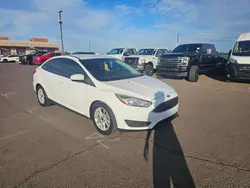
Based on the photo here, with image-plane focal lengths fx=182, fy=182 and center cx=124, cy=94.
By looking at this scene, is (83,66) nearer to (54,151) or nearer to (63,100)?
(63,100)

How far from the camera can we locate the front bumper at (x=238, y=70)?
27.7 feet

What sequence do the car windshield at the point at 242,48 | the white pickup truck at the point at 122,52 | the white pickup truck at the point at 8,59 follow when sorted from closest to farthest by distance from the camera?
1. the car windshield at the point at 242,48
2. the white pickup truck at the point at 122,52
3. the white pickup truck at the point at 8,59

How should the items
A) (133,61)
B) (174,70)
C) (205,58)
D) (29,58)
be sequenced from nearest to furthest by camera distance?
(174,70) → (205,58) → (133,61) → (29,58)

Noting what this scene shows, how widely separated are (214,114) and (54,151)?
4.15 meters

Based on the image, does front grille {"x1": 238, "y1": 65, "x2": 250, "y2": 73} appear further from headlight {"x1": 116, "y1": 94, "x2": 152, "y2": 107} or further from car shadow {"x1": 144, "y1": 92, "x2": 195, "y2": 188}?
headlight {"x1": 116, "y1": 94, "x2": 152, "y2": 107}

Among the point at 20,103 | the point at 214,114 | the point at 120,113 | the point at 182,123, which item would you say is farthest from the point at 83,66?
the point at 214,114

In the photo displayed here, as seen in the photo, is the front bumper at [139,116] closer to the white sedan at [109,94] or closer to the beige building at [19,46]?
the white sedan at [109,94]

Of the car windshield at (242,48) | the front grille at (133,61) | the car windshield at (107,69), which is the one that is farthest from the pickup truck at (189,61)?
the car windshield at (107,69)

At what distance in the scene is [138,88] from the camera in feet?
12.3

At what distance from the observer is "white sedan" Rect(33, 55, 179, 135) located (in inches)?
137

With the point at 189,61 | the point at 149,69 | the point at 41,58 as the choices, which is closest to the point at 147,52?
the point at 149,69

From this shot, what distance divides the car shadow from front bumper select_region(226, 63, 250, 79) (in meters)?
6.69

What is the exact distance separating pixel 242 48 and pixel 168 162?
9059 millimetres

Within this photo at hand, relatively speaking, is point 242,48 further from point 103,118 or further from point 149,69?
point 103,118
